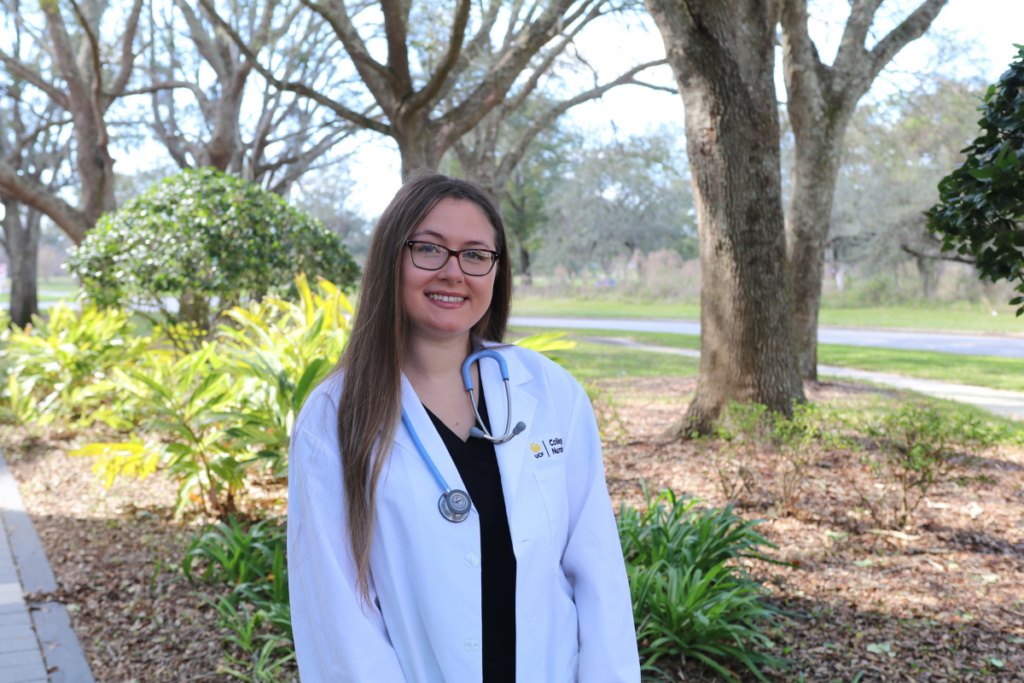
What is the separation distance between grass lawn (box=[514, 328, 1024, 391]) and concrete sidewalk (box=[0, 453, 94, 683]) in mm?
9224

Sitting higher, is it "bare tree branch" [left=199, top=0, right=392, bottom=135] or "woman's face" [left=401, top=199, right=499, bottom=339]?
"bare tree branch" [left=199, top=0, right=392, bottom=135]

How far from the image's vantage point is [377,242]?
201 centimetres

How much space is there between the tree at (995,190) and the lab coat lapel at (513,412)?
87.8 inches

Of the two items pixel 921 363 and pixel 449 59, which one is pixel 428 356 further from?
pixel 921 363

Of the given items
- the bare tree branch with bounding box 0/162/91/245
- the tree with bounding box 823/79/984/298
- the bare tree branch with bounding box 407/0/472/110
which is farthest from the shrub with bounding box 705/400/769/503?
the tree with bounding box 823/79/984/298

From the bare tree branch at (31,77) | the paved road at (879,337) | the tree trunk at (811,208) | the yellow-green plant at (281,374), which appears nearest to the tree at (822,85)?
the tree trunk at (811,208)

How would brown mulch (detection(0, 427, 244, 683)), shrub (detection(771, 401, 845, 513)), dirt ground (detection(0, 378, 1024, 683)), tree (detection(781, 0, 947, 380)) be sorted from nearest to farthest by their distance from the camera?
1. dirt ground (detection(0, 378, 1024, 683))
2. brown mulch (detection(0, 427, 244, 683))
3. shrub (detection(771, 401, 845, 513))
4. tree (detection(781, 0, 947, 380))

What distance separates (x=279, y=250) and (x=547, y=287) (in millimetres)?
35406

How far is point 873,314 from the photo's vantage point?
27578 mm

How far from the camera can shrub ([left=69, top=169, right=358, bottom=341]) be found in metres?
7.89

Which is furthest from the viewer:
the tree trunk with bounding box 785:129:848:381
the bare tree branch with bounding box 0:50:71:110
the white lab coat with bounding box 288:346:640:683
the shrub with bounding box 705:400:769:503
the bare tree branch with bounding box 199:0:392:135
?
the bare tree branch with bounding box 0:50:71:110

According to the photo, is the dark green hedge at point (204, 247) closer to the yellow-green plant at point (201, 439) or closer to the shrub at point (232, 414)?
the shrub at point (232, 414)

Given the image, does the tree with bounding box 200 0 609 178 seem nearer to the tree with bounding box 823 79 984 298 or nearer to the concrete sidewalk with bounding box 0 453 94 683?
the concrete sidewalk with bounding box 0 453 94 683

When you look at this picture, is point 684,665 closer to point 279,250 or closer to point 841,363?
point 279,250
